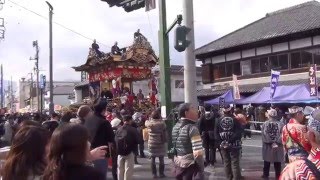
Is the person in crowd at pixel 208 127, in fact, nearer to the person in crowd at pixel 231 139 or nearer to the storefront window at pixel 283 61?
the person in crowd at pixel 231 139

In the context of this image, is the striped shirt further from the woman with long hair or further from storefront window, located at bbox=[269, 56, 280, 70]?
storefront window, located at bbox=[269, 56, 280, 70]

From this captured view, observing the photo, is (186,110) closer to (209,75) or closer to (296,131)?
(296,131)

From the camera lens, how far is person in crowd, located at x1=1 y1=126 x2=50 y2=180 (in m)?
3.24

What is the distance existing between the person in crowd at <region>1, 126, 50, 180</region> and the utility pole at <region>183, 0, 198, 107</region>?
711 cm

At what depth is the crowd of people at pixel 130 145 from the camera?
302cm

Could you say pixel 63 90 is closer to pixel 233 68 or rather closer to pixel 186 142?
pixel 233 68

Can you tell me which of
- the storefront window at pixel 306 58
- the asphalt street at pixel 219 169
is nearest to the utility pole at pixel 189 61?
the asphalt street at pixel 219 169

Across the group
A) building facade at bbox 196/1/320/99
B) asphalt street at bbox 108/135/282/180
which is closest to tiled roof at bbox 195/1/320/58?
building facade at bbox 196/1/320/99

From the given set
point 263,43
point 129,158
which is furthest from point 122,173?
point 263,43

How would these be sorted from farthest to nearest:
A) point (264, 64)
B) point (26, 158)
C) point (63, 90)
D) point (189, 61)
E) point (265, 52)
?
1. point (63, 90)
2. point (264, 64)
3. point (265, 52)
4. point (189, 61)
5. point (26, 158)

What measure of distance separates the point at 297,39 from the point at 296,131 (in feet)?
77.7

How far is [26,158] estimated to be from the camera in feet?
10.7

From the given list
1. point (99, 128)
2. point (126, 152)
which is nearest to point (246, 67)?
point (126, 152)

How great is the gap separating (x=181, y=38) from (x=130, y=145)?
268 centimetres
